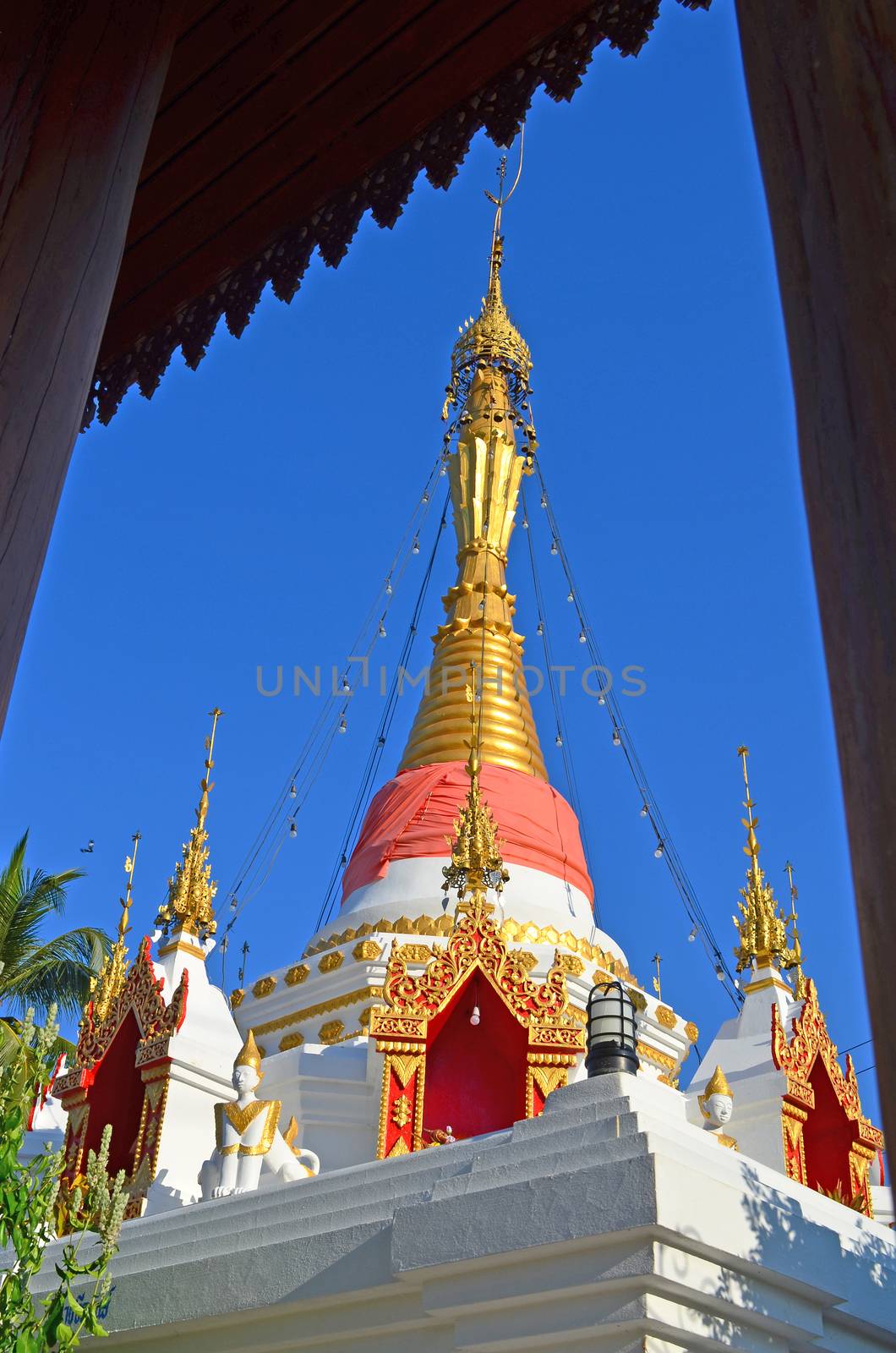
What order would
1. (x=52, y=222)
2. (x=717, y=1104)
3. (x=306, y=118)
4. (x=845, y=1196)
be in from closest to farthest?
(x=52, y=222) < (x=306, y=118) < (x=717, y=1104) < (x=845, y=1196)

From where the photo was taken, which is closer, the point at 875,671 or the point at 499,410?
the point at 875,671

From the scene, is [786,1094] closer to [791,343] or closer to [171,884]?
[171,884]

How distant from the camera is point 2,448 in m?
2.45

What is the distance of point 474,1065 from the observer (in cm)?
1336

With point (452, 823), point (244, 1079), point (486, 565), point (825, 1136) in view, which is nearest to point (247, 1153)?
point (244, 1079)

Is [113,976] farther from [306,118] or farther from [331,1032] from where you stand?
[306,118]

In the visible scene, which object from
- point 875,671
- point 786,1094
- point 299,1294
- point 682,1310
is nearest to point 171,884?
point 786,1094

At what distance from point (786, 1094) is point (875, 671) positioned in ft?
46.0

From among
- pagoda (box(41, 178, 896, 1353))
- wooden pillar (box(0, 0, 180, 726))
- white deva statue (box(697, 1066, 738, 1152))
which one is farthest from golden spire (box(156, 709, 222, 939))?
wooden pillar (box(0, 0, 180, 726))

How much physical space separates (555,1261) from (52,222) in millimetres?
5403

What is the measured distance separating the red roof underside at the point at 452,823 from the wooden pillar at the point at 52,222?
16.2 metres

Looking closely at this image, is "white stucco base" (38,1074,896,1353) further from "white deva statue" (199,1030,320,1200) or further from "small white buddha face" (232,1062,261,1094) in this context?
"small white buddha face" (232,1062,261,1094)

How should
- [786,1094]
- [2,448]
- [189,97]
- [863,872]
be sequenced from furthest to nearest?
[786,1094] → [189,97] → [2,448] → [863,872]

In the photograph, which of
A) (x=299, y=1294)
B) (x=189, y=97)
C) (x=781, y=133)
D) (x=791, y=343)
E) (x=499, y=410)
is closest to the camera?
(x=791, y=343)
